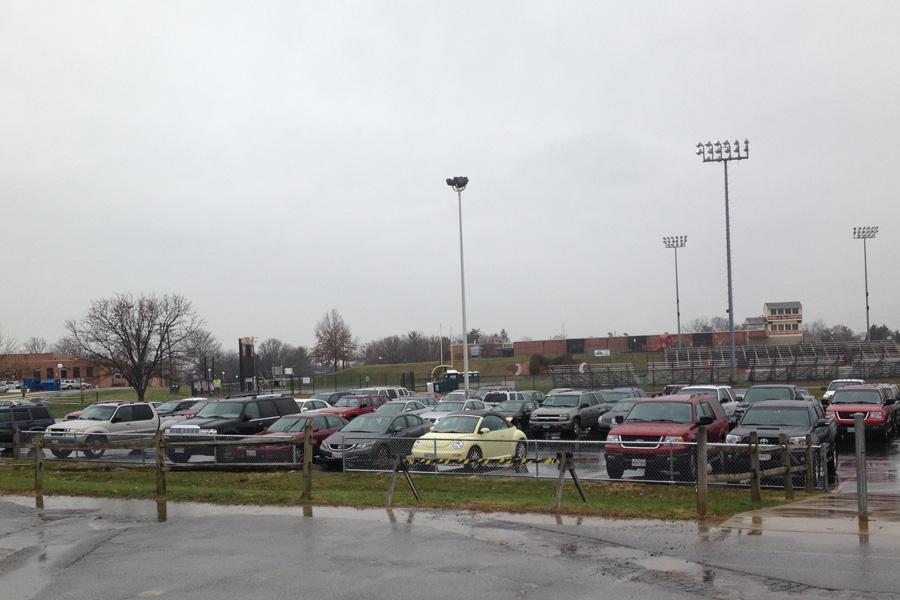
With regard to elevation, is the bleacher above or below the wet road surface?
below

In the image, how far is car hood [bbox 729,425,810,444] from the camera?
17158mm

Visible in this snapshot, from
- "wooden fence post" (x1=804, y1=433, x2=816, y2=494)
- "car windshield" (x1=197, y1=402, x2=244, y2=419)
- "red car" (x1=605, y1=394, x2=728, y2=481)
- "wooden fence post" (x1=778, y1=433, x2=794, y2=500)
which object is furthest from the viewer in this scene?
"car windshield" (x1=197, y1=402, x2=244, y2=419)

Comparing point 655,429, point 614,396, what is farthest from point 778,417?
point 614,396

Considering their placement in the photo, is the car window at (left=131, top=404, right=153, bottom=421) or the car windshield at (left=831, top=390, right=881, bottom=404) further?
the car window at (left=131, top=404, right=153, bottom=421)

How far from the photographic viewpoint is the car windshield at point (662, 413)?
60.5 feet

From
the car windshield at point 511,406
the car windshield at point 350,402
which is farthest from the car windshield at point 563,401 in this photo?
the car windshield at point 350,402

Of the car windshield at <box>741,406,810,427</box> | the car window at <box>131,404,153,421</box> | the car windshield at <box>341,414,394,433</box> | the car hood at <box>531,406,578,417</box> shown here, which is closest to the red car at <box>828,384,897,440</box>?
the car windshield at <box>741,406,810,427</box>

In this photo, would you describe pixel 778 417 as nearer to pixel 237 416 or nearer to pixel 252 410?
pixel 252 410

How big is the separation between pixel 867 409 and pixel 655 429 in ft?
39.9

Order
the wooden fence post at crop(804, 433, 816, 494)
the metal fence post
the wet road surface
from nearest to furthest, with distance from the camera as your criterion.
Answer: the wet road surface < the metal fence post < the wooden fence post at crop(804, 433, 816, 494)

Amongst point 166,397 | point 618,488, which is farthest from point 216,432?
point 166,397

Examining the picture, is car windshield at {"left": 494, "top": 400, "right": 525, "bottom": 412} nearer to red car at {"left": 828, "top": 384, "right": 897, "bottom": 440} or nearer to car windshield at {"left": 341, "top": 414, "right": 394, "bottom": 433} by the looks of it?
car windshield at {"left": 341, "top": 414, "right": 394, "bottom": 433}

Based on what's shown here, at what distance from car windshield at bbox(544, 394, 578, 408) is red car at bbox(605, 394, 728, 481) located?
35.6ft

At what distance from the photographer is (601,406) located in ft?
108
